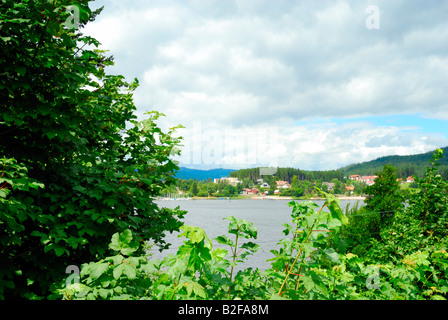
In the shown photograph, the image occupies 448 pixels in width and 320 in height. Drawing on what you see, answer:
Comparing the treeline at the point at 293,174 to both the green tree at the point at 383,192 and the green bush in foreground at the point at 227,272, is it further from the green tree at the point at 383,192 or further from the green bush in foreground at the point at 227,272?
the green bush in foreground at the point at 227,272

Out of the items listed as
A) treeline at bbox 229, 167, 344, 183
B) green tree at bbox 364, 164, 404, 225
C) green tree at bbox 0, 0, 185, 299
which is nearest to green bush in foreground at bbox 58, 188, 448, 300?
green tree at bbox 0, 0, 185, 299

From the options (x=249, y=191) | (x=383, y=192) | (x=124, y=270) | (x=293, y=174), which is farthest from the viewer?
(x=249, y=191)

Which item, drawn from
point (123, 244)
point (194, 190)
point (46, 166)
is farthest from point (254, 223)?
point (194, 190)

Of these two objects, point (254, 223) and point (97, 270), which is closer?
point (97, 270)

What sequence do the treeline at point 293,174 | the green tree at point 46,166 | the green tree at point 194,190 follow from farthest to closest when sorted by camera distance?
the green tree at point 194,190, the treeline at point 293,174, the green tree at point 46,166

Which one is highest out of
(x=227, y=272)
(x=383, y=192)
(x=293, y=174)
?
(x=293, y=174)

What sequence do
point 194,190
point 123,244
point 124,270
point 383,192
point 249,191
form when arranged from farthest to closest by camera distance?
point 249,191
point 194,190
point 383,192
point 123,244
point 124,270

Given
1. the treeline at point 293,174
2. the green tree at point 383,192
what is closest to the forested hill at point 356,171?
the treeline at point 293,174

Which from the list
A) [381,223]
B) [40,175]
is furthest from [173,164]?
[381,223]

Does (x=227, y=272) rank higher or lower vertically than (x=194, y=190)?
higher

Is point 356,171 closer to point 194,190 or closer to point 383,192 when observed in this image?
point 194,190

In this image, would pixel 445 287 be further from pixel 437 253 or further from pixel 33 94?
pixel 33 94

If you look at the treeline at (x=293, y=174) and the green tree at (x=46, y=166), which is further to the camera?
the treeline at (x=293, y=174)
